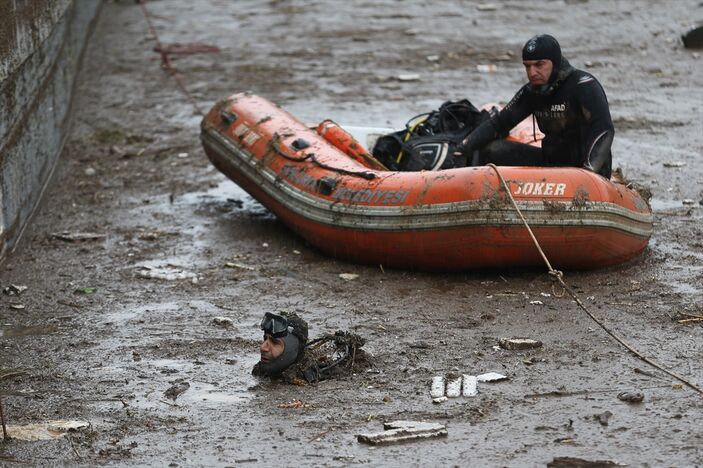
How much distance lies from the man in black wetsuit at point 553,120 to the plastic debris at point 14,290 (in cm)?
291

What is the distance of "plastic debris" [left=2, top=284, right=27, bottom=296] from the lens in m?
6.98

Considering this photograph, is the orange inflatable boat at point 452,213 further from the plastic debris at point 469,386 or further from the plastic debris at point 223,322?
the plastic debris at point 469,386

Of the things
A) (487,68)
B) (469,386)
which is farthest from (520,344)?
(487,68)

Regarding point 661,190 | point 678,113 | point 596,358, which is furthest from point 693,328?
point 678,113

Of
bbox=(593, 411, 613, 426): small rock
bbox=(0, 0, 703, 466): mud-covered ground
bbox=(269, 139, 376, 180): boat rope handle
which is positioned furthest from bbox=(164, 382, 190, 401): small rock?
bbox=(269, 139, 376, 180): boat rope handle

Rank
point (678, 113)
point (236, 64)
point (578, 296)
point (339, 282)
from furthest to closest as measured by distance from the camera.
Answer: point (236, 64) < point (678, 113) < point (339, 282) < point (578, 296)

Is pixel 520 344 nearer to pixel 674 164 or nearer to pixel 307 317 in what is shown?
pixel 307 317

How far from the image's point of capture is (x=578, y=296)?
6418 mm

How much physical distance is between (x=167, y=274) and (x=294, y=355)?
208 cm

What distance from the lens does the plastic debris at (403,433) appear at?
4736mm

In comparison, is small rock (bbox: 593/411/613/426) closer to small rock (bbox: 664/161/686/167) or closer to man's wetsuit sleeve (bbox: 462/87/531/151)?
man's wetsuit sleeve (bbox: 462/87/531/151)

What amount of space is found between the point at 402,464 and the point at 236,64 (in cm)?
985

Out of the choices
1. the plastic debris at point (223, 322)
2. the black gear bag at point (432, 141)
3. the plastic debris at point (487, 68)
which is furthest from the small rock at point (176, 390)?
the plastic debris at point (487, 68)

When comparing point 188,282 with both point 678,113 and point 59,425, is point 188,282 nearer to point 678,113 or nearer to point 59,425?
point 59,425
